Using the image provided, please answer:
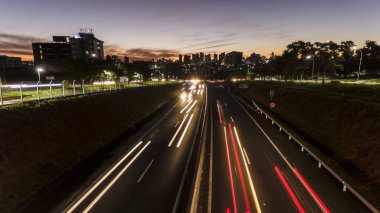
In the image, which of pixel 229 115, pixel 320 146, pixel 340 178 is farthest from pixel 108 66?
pixel 340 178

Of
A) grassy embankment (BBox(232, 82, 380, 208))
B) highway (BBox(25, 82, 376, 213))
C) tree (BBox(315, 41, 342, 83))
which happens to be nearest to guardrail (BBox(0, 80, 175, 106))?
highway (BBox(25, 82, 376, 213))

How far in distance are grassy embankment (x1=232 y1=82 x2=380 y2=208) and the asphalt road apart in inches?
77.7

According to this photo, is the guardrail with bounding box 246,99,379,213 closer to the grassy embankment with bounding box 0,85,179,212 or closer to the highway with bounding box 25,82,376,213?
the highway with bounding box 25,82,376,213

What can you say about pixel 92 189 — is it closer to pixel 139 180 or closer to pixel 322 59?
pixel 139 180

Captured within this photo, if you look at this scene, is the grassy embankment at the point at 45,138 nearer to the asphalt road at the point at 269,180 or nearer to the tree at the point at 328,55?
the asphalt road at the point at 269,180

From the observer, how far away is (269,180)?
2178 cm

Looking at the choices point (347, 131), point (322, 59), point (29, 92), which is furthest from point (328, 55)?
point (29, 92)

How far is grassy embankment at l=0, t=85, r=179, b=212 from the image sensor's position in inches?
745

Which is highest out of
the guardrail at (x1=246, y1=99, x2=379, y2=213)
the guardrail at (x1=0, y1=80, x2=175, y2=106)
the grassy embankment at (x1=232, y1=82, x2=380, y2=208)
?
the guardrail at (x1=0, y1=80, x2=175, y2=106)

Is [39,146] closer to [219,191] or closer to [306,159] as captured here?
[219,191]

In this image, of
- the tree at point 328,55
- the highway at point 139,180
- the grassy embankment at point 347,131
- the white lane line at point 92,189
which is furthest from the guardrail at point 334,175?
the tree at point 328,55

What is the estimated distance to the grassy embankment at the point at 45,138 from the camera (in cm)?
1892

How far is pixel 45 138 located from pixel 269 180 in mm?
21197

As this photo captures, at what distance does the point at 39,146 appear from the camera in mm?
22938
